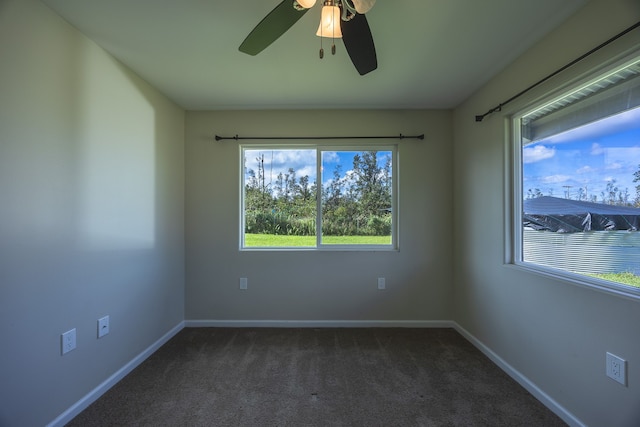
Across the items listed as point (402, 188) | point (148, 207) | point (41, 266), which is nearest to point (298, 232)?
point (402, 188)

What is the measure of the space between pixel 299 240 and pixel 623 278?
2.41 m

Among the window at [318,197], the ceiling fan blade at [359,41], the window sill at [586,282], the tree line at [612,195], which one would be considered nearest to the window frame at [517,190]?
the window sill at [586,282]

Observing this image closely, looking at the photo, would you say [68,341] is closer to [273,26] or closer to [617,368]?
[273,26]

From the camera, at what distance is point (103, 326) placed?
6.11 ft

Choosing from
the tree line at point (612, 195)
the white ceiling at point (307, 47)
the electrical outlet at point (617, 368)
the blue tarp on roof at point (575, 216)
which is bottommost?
the electrical outlet at point (617, 368)

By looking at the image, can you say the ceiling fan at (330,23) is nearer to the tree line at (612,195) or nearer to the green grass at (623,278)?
the tree line at (612,195)

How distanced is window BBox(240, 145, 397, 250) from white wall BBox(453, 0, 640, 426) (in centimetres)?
77

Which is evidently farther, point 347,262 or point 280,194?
point 280,194

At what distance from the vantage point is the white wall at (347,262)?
2.90m

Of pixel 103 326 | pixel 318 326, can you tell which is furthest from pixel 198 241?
pixel 318 326

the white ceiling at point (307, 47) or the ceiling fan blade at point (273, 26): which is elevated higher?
the white ceiling at point (307, 47)

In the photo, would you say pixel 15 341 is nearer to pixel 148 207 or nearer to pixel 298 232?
pixel 148 207

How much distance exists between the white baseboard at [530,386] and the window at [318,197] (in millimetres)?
1218

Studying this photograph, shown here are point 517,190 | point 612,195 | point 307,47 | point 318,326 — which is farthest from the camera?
point 318,326
